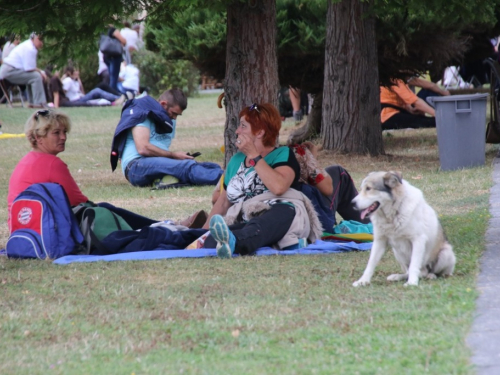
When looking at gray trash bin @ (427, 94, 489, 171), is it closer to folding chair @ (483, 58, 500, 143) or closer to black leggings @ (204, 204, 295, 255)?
folding chair @ (483, 58, 500, 143)

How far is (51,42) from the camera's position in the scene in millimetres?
8086

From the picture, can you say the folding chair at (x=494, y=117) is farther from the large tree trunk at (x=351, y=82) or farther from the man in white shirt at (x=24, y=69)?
the man in white shirt at (x=24, y=69)

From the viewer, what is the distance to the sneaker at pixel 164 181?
10430 millimetres

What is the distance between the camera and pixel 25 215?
610 cm

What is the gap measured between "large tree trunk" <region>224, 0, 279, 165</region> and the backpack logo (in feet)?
10.7

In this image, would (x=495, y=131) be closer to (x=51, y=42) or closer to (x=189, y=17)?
(x=189, y=17)

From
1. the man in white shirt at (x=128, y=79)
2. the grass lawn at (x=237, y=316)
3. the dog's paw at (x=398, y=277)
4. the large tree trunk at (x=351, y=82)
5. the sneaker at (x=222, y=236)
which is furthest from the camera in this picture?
the man in white shirt at (x=128, y=79)

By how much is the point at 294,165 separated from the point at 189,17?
754 cm

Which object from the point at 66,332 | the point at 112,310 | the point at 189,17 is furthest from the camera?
the point at 189,17

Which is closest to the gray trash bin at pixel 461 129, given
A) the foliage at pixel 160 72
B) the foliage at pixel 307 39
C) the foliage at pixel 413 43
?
the foliage at pixel 413 43

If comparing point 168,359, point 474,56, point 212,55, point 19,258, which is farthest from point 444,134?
point 474,56

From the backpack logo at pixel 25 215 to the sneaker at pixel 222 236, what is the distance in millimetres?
1395

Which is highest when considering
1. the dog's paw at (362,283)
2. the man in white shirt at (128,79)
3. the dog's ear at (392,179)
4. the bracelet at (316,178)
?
the man in white shirt at (128,79)

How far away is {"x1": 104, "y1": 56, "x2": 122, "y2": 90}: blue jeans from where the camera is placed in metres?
24.9
